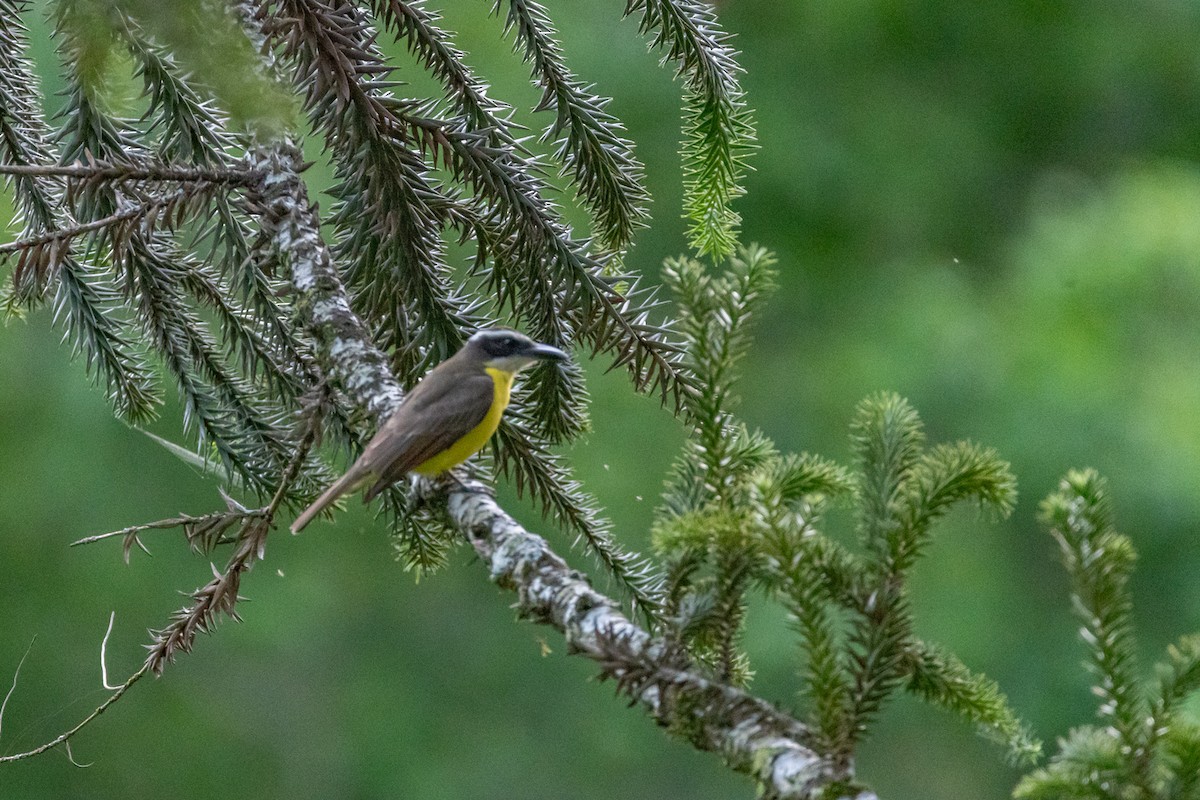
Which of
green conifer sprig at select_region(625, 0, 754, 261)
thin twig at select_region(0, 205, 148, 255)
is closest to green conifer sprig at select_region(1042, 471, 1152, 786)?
green conifer sprig at select_region(625, 0, 754, 261)

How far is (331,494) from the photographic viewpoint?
313cm

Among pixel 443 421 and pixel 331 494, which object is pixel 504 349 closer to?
pixel 443 421

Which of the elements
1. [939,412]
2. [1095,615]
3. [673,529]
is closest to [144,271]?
[673,529]

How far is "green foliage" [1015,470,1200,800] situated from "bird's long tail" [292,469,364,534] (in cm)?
202

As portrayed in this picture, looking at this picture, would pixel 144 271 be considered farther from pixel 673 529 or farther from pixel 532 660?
pixel 532 660

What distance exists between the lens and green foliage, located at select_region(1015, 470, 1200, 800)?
50.3 inches

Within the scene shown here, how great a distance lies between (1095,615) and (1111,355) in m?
8.50

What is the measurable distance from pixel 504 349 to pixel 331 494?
688 mm

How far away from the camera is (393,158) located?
114 inches

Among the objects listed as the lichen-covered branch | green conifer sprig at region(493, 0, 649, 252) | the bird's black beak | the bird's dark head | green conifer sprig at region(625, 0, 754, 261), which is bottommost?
the lichen-covered branch

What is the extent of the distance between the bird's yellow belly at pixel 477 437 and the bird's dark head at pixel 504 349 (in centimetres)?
4

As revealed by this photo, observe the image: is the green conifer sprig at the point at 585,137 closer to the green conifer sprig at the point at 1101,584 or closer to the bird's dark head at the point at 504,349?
the bird's dark head at the point at 504,349

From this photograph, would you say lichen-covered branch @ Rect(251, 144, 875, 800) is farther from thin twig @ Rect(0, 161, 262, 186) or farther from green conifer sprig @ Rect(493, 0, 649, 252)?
green conifer sprig @ Rect(493, 0, 649, 252)

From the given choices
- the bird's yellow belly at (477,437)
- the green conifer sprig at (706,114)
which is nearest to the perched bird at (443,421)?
the bird's yellow belly at (477,437)
